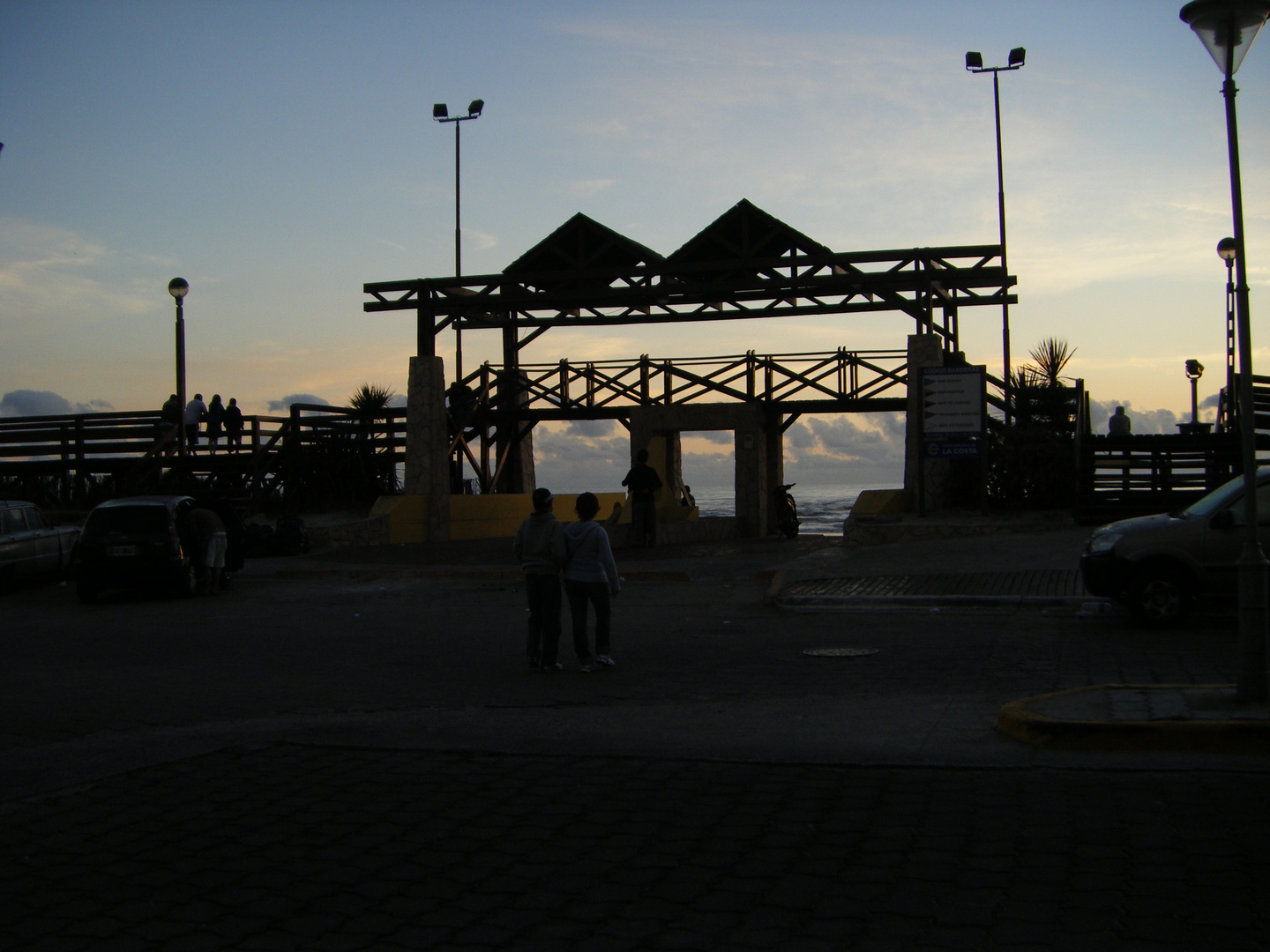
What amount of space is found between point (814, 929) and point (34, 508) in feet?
63.8

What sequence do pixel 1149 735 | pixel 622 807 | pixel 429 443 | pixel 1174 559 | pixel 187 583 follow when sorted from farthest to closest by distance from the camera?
pixel 429 443 → pixel 187 583 → pixel 1174 559 → pixel 1149 735 → pixel 622 807

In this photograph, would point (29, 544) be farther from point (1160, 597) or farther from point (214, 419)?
point (1160, 597)

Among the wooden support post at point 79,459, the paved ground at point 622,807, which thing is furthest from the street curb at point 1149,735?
the wooden support post at point 79,459

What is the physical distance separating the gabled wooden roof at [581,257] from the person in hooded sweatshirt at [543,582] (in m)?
15.0

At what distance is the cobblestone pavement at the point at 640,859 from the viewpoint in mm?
4051

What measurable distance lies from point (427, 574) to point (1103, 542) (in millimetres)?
11284

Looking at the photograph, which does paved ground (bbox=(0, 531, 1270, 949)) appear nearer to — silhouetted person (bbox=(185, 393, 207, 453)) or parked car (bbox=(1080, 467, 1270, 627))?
parked car (bbox=(1080, 467, 1270, 627))

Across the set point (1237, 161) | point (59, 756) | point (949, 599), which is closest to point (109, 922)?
point (59, 756)

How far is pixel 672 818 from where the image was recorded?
5.35 m

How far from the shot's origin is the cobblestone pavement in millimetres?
4051

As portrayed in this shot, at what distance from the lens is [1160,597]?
1145 centimetres

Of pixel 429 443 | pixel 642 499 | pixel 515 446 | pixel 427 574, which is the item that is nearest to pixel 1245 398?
pixel 427 574

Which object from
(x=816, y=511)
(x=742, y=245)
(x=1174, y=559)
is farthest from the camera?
(x=816, y=511)

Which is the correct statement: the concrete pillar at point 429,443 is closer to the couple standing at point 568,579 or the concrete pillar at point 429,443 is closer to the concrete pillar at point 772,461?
the concrete pillar at point 772,461
